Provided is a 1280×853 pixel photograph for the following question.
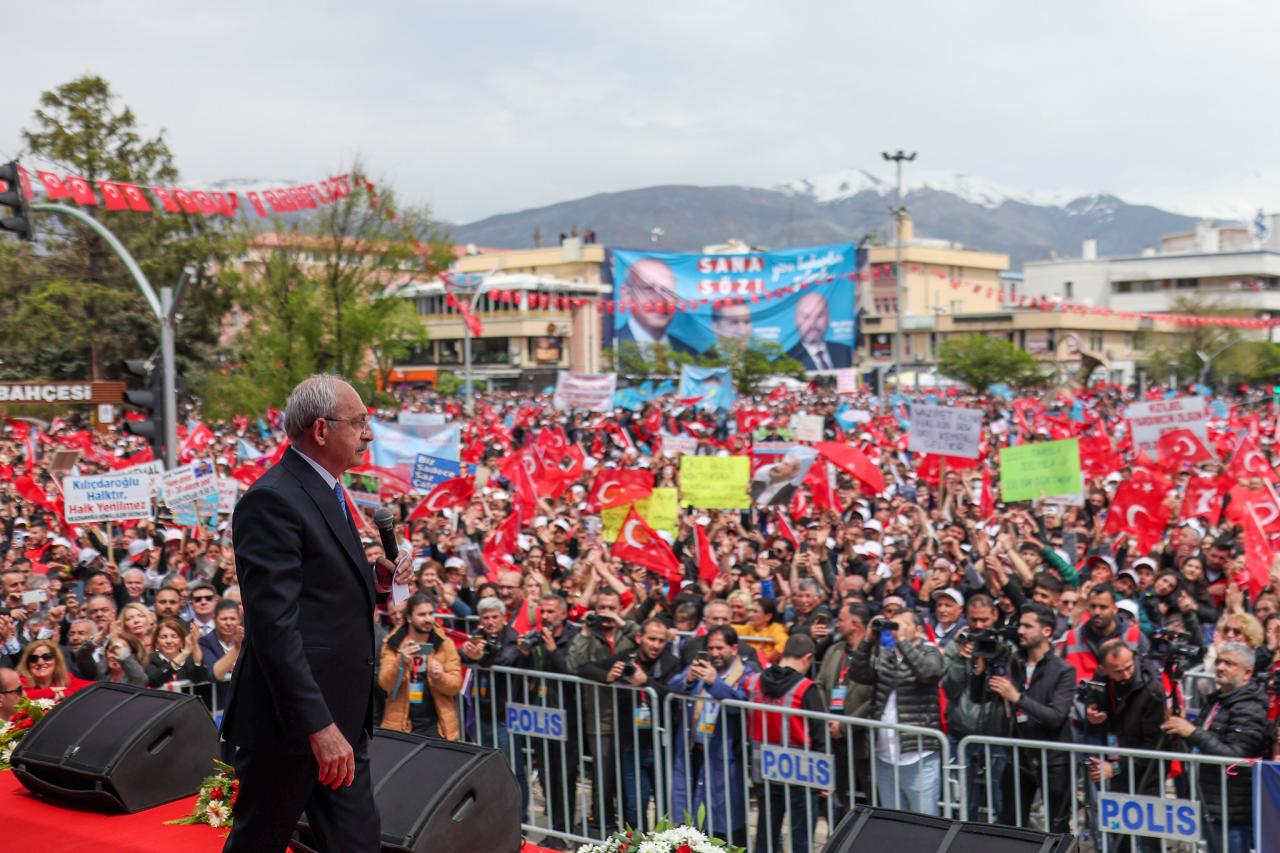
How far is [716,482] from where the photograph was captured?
14508 millimetres

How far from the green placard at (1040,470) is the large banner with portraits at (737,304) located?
74.6m

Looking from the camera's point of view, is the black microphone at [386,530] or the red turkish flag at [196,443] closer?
the black microphone at [386,530]

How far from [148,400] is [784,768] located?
35.0 feet

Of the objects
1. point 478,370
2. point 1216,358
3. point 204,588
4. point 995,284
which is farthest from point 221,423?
point 995,284

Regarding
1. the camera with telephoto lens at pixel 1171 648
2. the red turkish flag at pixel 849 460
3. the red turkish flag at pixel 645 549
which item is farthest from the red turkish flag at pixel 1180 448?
the camera with telephoto lens at pixel 1171 648

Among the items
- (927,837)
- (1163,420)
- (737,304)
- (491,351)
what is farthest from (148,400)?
(737,304)

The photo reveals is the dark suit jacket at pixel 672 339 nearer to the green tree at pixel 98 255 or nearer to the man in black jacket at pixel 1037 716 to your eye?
the green tree at pixel 98 255

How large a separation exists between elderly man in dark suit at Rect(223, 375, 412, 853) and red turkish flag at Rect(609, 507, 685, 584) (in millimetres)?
8820

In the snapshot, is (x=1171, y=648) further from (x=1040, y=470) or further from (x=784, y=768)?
(x=1040, y=470)

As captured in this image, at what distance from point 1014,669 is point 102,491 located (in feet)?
30.9

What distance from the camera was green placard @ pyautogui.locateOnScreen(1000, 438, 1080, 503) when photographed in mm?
13875

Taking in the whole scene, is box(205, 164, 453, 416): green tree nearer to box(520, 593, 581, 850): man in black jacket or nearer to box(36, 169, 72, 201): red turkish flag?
box(36, 169, 72, 201): red turkish flag

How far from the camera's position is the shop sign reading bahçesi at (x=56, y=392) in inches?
771

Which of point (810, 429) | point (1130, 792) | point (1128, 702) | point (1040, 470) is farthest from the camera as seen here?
point (810, 429)
